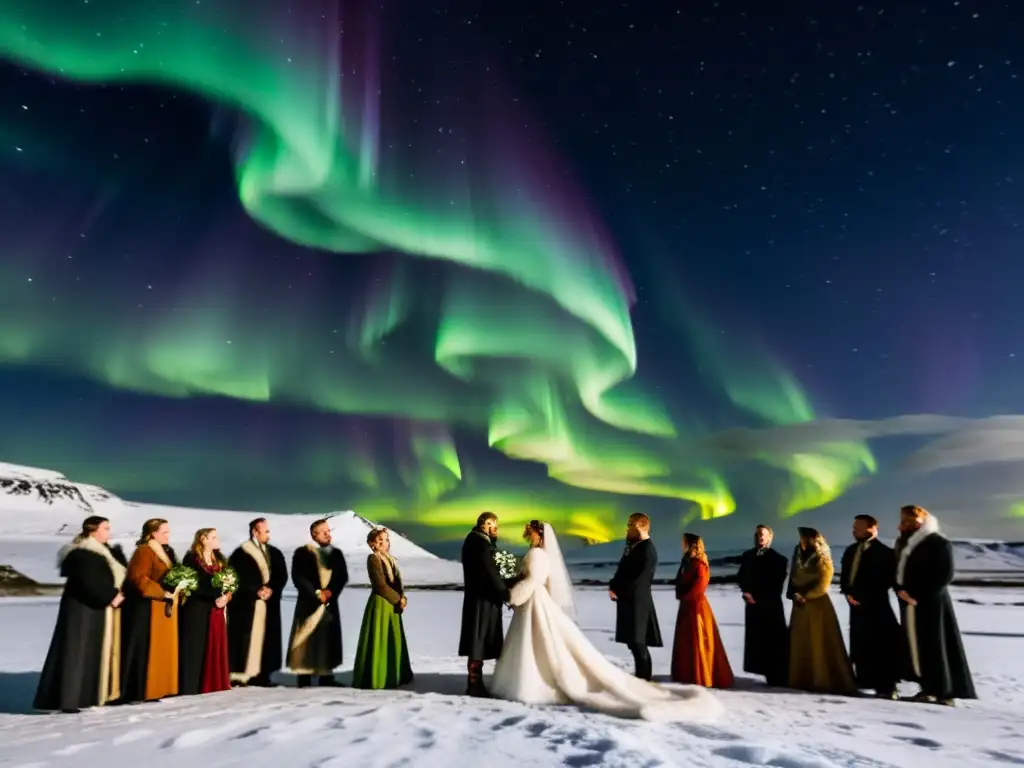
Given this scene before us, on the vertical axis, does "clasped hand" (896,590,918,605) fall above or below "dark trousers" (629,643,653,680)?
above

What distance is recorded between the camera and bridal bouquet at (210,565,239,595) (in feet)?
30.7

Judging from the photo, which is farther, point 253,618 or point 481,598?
point 253,618

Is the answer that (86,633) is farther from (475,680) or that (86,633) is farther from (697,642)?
(697,642)

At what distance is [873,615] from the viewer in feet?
32.0

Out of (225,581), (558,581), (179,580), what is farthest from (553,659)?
(179,580)

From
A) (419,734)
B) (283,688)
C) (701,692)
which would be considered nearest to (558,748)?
(419,734)

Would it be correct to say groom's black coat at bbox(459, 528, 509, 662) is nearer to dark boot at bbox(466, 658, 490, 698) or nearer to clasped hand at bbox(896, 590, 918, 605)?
dark boot at bbox(466, 658, 490, 698)

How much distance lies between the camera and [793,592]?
10.1 metres

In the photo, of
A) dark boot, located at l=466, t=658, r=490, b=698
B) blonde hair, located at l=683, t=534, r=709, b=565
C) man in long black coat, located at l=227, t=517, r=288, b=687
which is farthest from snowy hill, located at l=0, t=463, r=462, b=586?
dark boot, located at l=466, t=658, r=490, b=698

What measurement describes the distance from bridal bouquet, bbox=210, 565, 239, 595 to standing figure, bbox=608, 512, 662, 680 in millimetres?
4574

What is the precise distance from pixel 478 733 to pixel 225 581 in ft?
13.3

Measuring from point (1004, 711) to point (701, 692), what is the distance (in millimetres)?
3679

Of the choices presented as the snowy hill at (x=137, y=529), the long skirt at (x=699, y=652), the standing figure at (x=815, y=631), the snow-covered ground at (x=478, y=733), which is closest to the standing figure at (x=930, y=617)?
the snow-covered ground at (x=478, y=733)

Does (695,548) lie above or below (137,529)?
below
